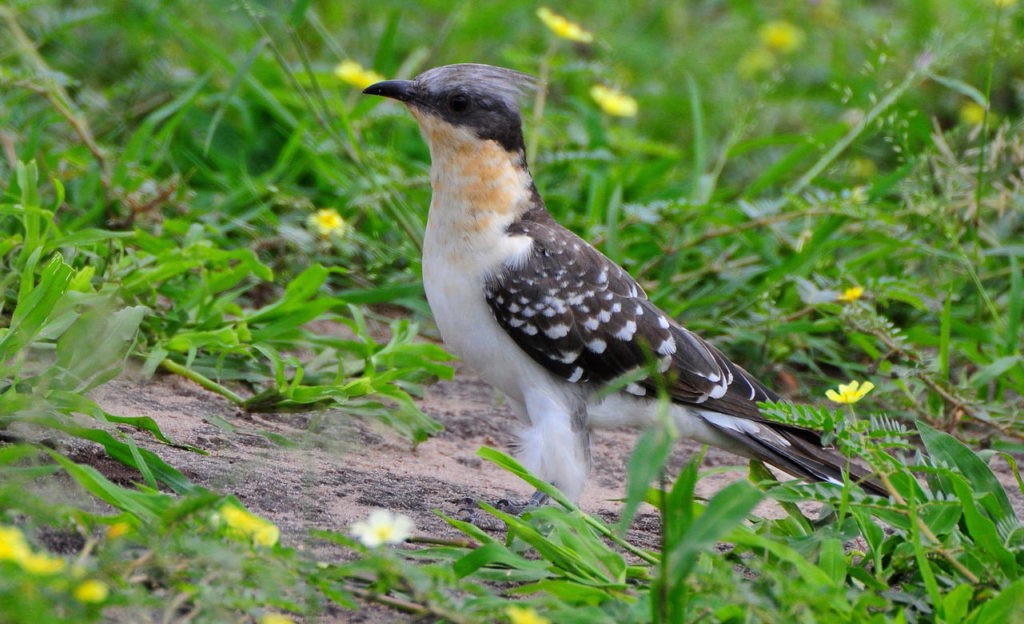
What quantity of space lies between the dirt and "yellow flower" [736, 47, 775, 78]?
4.24 metres

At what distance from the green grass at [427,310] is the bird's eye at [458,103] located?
0.85m

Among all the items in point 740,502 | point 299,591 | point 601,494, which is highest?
point 740,502

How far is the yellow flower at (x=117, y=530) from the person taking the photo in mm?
2553

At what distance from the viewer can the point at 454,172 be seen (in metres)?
4.32

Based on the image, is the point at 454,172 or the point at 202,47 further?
the point at 202,47

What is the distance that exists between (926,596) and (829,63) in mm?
6512

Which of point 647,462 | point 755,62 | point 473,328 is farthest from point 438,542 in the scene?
point 755,62

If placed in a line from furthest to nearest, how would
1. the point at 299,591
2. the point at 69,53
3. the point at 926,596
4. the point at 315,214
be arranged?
the point at 69,53, the point at 315,214, the point at 926,596, the point at 299,591

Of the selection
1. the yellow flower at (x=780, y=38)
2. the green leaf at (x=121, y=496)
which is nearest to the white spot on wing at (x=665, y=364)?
the green leaf at (x=121, y=496)

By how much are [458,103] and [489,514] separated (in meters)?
1.47

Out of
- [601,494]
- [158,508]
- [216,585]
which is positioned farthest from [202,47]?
[216,585]

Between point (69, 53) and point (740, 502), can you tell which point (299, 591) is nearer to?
point (740, 502)

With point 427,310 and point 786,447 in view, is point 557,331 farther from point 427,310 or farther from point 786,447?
point 427,310

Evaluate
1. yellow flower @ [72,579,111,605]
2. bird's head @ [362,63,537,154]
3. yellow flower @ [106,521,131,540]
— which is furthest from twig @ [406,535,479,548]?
bird's head @ [362,63,537,154]
